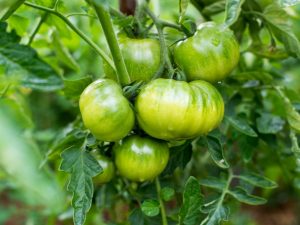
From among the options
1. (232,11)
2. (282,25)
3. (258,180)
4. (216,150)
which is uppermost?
(232,11)

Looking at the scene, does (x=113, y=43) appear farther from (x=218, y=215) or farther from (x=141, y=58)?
(x=218, y=215)

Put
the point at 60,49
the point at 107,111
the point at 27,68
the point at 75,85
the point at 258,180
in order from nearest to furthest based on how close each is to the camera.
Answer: the point at 27,68, the point at 107,111, the point at 75,85, the point at 258,180, the point at 60,49

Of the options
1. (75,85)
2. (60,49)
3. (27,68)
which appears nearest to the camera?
(27,68)

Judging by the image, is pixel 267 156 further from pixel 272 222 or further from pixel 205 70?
pixel 272 222

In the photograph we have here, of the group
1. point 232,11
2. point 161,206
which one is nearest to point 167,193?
point 161,206

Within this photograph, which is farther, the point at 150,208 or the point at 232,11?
the point at 150,208

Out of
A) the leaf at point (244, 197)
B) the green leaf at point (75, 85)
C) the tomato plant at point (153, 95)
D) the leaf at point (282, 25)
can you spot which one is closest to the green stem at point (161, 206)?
the tomato plant at point (153, 95)

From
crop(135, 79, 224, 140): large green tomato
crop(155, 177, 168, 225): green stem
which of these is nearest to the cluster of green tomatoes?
crop(135, 79, 224, 140): large green tomato
